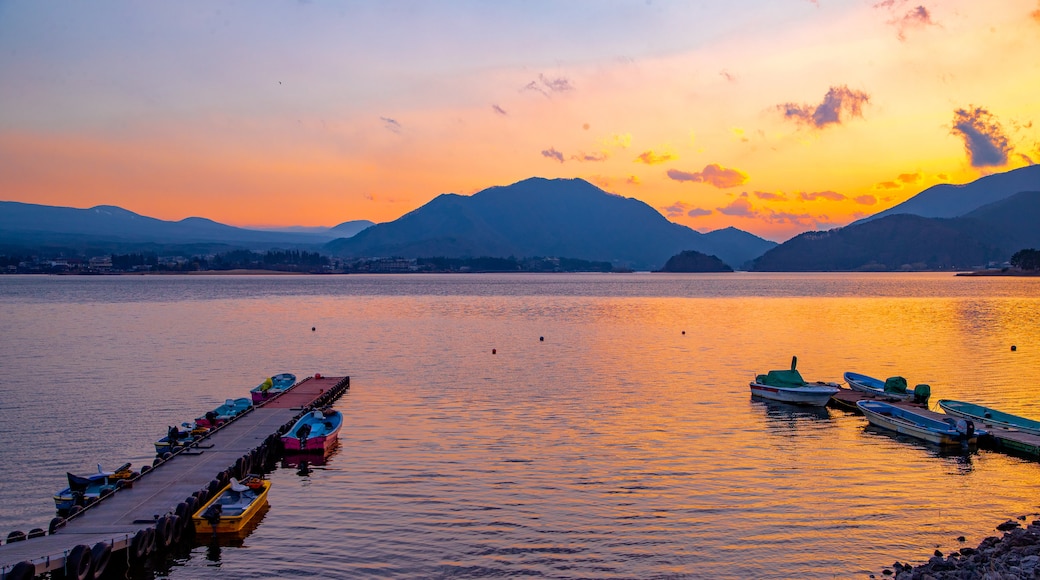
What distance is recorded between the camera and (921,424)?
34938 mm

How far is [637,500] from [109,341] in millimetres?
63868

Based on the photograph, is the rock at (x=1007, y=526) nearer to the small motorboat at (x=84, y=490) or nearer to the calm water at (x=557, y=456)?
the calm water at (x=557, y=456)

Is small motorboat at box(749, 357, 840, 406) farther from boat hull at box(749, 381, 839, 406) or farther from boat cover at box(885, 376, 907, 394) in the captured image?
boat cover at box(885, 376, 907, 394)

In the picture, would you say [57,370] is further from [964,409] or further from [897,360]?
[897,360]

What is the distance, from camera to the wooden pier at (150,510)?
18094 mm

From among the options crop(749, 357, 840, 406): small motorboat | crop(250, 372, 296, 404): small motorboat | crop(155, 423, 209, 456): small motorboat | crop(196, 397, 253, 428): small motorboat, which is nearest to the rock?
crop(749, 357, 840, 406): small motorboat

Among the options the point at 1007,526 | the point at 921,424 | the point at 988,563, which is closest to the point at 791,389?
the point at 921,424

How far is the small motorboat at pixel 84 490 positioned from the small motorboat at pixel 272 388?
18.3 metres

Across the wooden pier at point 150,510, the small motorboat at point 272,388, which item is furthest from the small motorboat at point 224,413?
the small motorboat at point 272,388

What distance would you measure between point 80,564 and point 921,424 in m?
32.6

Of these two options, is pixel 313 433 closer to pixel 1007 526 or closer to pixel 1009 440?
pixel 1007 526

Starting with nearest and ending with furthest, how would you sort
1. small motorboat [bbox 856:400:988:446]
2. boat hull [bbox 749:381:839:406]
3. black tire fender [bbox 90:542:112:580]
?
black tire fender [bbox 90:542:112:580], small motorboat [bbox 856:400:988:446], boat hull [bbox 749:381:839:406]

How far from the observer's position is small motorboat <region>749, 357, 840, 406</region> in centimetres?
4275

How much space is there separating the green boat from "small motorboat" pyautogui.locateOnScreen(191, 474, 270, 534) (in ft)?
101
